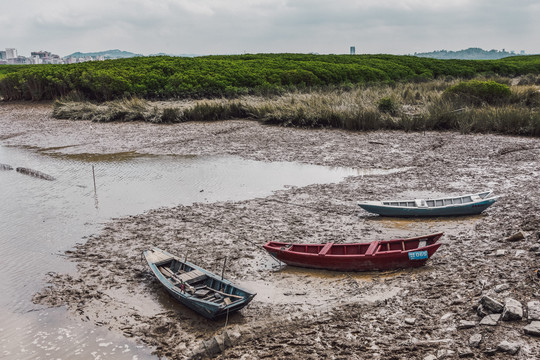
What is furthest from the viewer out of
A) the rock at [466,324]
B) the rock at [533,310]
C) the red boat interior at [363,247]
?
the red boat interior at [363,247]

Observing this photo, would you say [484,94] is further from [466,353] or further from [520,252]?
[466,353]

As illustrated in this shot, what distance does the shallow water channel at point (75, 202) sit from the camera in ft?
20.4

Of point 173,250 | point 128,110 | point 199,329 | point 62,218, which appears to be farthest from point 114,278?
point 128,110

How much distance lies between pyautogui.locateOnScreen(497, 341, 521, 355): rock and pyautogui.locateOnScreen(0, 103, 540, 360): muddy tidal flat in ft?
0.04

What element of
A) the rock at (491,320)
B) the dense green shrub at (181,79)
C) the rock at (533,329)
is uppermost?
the dense green shrub at (181,79)

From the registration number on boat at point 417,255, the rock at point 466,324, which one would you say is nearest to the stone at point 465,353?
the rock at point 466,324

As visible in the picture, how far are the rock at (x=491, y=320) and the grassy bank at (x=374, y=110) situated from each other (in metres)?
14.8

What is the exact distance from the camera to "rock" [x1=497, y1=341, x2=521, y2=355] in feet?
16.5

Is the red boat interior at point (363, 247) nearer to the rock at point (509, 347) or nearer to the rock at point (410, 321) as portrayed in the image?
the rock at point (410, 321)

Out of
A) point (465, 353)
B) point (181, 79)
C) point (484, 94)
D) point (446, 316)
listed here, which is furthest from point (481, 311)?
point (181, 79)

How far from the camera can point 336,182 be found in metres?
13.0

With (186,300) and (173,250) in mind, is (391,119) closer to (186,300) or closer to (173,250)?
(173,250)

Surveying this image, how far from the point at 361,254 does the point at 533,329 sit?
2.89 metres

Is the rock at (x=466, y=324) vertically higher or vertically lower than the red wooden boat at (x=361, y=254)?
lower
